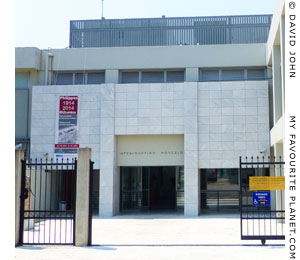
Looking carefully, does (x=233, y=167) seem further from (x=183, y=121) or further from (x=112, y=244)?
(x=112, y=244)

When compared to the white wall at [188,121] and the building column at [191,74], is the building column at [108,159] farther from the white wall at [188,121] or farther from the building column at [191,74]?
the building column at [191,74]

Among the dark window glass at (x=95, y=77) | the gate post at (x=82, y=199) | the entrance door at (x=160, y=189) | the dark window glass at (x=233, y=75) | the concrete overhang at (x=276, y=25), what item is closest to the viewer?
the gate post at (x=82, y=199)

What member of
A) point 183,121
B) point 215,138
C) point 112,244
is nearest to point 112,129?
point 183,121

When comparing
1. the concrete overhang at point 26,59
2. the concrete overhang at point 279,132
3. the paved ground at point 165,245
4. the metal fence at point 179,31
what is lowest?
the paved ground at point 165,245

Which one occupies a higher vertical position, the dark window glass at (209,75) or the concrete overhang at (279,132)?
the dark window glass at (209,75)

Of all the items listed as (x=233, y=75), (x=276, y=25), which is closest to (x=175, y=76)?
(x=233, y=75)

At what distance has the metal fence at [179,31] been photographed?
84.3ft

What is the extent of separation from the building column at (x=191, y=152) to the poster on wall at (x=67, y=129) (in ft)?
19.4

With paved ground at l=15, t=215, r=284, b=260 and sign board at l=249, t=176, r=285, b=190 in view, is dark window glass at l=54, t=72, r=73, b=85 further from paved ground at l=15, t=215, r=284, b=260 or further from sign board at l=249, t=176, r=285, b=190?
sign board at l=249, t=176, r=285, b=190

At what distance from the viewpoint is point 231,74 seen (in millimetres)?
24125

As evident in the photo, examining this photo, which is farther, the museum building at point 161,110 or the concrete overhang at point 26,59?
the concrete overhang at point 26,59

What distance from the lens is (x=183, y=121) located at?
22.4m

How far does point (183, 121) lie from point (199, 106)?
45.4 inches

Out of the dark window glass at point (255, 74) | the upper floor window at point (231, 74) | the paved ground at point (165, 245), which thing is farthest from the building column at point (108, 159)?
the dark window glass at point (255, 74)
